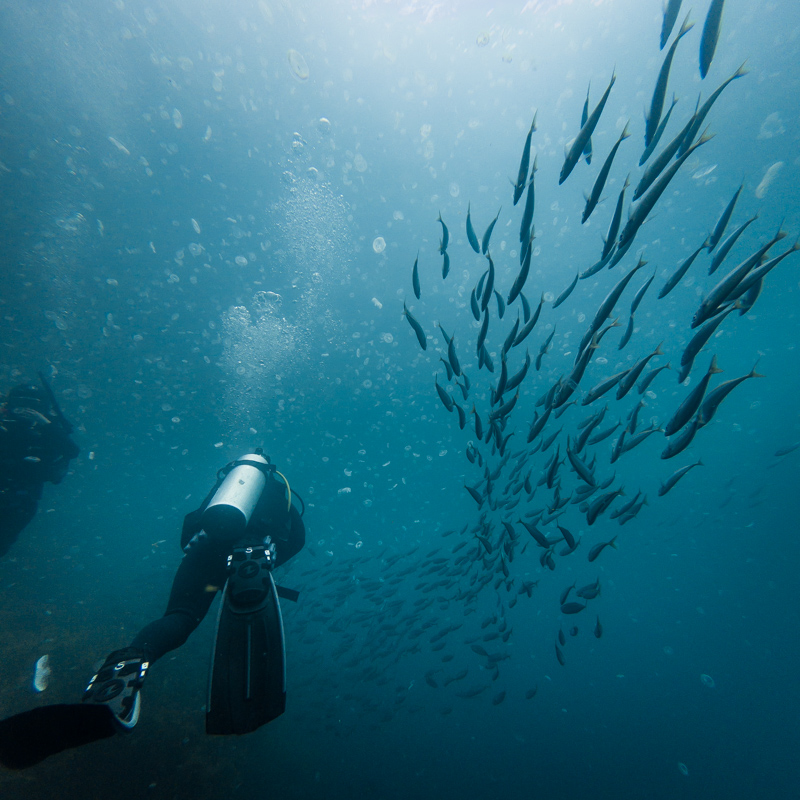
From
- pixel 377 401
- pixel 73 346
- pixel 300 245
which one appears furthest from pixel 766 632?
pixel 73 346

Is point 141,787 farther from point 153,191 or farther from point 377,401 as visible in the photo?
point 377,401

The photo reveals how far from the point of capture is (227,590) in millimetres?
3428

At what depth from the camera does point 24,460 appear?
8562mm

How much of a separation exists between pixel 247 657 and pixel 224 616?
458 millimetres

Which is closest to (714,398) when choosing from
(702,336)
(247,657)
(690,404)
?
(690,404)

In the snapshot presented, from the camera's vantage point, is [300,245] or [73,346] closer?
[300,245]

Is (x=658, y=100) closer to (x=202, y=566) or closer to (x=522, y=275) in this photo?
(x=522, y=275)

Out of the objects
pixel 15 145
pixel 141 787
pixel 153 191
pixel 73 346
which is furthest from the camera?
pixel 73 346

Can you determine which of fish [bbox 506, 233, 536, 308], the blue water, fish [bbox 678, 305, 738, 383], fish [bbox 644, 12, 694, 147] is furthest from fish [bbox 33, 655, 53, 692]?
fish [bbox 644, 12, 694, 147]

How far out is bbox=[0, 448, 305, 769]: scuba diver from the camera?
2.20 metres

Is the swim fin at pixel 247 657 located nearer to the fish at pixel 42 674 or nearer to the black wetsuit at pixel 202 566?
the black wetsuit at pixel 202 566

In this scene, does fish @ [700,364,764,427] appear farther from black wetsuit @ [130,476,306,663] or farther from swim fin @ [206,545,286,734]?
black wetsuit @ [130,476,306,663]

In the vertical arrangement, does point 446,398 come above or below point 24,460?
below

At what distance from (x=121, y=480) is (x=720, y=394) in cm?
5096
